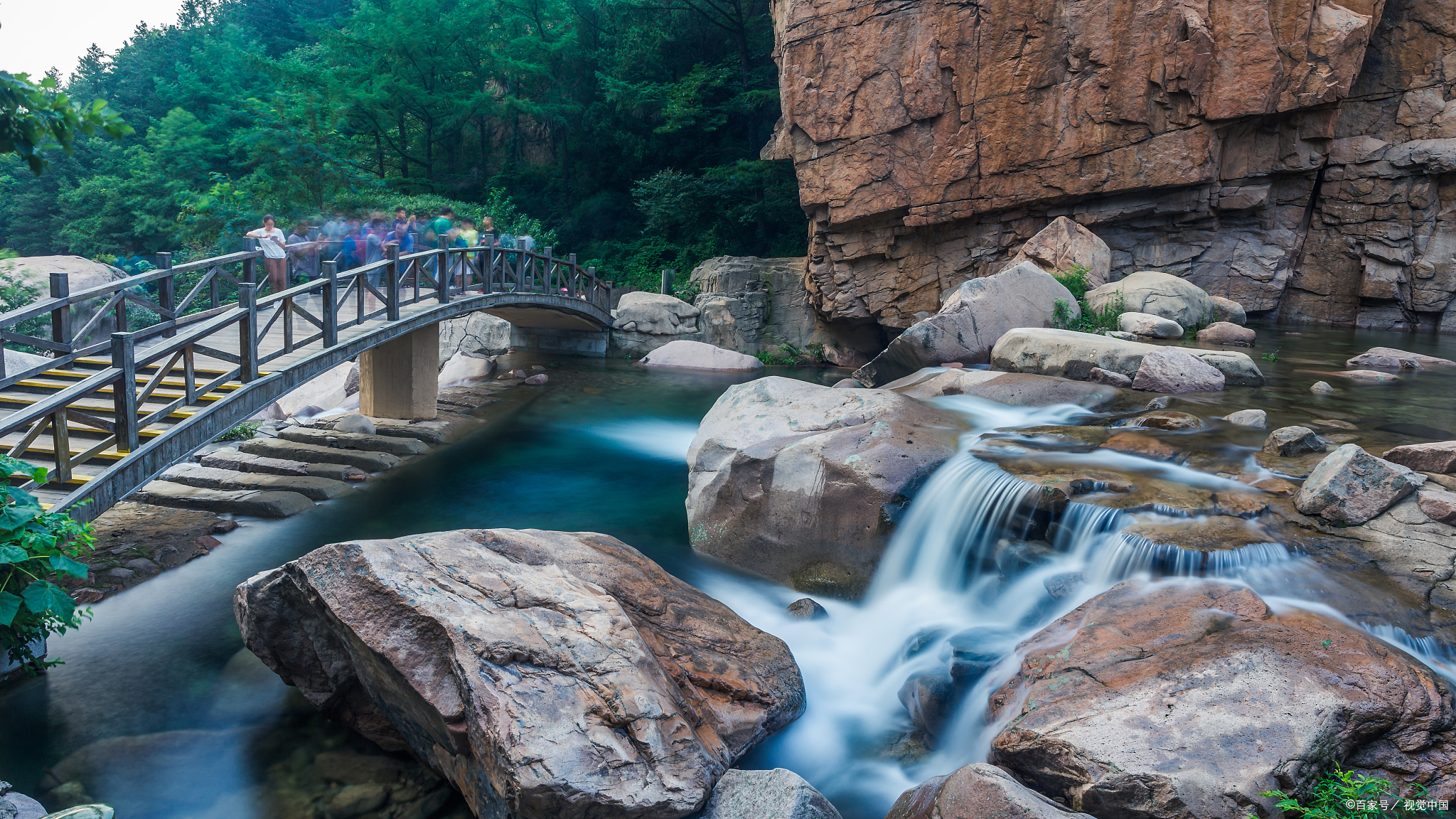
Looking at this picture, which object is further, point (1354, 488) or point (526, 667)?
point (1354, 488)

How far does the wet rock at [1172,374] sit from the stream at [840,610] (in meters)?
0.29

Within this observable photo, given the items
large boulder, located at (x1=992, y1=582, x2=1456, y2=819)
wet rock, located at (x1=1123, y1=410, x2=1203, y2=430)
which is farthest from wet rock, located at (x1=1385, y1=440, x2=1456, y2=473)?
large boulder, located at (x1=992, y1=582, x2=1456, y2=819)

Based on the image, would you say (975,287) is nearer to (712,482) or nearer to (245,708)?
(712,482)

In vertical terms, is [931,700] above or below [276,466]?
below

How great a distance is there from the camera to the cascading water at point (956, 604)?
430 centimetres

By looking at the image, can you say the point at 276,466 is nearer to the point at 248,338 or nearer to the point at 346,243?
the point at 248,338

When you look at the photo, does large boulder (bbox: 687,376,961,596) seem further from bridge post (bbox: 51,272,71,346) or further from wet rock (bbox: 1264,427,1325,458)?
bridge post (bbox: 51,272,71,346)

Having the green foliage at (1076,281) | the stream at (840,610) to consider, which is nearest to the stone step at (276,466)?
the stream at (840,610)

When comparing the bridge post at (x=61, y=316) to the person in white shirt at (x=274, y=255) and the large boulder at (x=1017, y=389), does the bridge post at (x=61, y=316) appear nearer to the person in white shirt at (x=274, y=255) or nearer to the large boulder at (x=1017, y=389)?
the person in white shirt at (x=274, y=255)

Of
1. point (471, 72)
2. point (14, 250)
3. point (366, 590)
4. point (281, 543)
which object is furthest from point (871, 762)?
point (14, 250)

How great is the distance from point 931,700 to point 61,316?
750 cm

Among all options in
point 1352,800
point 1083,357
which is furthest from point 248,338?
point 1083,357

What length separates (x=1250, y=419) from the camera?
6934mm

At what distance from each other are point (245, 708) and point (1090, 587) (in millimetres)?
4917
